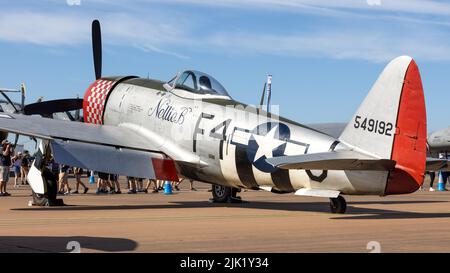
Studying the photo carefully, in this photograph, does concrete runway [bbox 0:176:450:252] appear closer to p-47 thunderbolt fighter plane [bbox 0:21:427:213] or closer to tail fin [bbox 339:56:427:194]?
p-47 thunderbolt fighter plane [bbox 0:21:427:213]

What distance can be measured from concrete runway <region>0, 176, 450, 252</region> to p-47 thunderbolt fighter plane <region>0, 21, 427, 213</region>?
772 mm

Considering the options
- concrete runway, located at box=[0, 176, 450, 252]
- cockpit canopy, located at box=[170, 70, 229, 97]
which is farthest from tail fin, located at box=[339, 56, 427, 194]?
cockpit canopy, located at box=[170, 70, 229, 97]

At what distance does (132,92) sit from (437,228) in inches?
399

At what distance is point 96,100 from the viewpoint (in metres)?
21.7

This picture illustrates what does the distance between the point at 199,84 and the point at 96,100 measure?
374 cm

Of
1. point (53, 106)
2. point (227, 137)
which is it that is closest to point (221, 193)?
point (227, 137)

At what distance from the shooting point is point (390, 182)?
570 inches

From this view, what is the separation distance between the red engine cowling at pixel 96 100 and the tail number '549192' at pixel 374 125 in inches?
345

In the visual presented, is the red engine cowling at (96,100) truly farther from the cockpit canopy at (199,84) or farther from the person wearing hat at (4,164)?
the person wearing hat at (4,164)

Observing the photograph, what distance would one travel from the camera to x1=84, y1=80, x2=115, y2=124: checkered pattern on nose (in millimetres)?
21484

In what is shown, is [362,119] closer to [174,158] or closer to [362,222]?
→ [362,222]

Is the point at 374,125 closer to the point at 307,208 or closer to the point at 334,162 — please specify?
the point at 334,162
